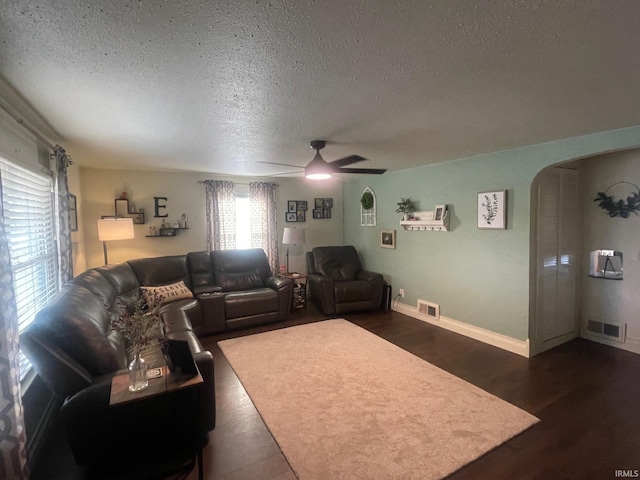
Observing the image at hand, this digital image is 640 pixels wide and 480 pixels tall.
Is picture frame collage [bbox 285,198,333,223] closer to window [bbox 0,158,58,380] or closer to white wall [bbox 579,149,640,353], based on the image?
window [bbox 0,158,58,380]

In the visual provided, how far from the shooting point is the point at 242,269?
16.2 ft

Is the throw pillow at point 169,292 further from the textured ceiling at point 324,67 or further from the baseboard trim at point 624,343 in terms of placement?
the baseboard trim at point 624,343

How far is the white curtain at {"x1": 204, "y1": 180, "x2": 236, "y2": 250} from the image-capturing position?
→ 5.09 m

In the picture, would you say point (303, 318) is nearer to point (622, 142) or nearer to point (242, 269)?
point (242, 269)

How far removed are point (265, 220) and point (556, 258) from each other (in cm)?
423

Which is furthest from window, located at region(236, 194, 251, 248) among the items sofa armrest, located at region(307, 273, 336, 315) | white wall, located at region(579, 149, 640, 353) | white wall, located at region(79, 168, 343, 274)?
white wall, located at region(579, 149, 640, 353)

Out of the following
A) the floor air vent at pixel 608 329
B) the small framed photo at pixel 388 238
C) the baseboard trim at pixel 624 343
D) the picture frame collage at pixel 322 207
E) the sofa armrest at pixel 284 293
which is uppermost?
the picture frame collage at pixel 322 207

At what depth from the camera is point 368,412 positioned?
2.35 meters

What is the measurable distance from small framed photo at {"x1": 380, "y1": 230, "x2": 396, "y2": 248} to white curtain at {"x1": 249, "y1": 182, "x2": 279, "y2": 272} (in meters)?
1.89

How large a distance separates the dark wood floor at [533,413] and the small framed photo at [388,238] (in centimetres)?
176

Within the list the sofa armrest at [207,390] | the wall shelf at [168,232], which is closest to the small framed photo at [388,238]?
the wall shelf at [168,232]

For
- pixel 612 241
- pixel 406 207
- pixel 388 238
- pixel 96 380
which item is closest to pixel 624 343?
pixel 612 241

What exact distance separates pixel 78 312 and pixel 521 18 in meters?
2.67

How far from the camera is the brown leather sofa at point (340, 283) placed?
187 inches
